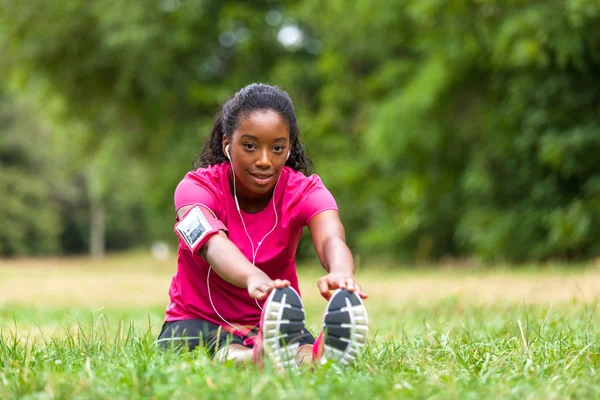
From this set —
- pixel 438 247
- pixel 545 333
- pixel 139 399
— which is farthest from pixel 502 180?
pixel 139 399

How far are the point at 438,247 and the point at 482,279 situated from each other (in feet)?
27.1

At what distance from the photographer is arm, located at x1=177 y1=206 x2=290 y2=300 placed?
271cm

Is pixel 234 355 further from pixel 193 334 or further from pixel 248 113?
pixel 248 113

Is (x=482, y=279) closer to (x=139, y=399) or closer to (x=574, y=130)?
(x=574, y=130)

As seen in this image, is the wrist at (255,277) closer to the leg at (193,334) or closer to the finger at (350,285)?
the finger at (350,285)

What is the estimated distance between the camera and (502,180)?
14.0 metres

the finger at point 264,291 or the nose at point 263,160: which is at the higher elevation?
the nose at point 263,160

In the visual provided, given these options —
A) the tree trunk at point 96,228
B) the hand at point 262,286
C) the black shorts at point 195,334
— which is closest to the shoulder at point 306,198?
the black shorts at point 195,334

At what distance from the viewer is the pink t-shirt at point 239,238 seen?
3348 millimetres

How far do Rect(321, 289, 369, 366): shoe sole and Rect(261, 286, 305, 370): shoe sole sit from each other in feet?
0.38

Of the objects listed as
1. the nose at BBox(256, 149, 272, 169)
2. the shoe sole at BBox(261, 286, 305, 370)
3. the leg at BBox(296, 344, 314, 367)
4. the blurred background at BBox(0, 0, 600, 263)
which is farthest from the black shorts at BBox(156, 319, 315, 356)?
the blurred background at BBox(0, 0, 600, 263)

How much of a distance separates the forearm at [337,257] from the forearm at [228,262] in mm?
294

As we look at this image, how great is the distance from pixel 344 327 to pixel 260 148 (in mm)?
998

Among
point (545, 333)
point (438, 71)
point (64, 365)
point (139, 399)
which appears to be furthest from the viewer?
point (438, 71)
